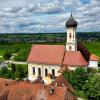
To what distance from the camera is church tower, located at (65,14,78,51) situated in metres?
65.7

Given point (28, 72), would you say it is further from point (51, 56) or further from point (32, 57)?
point (51, 56)

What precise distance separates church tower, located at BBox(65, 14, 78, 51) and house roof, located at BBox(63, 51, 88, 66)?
77.1 inches

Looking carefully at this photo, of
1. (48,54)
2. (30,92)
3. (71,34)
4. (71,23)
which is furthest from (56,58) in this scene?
(30,92)

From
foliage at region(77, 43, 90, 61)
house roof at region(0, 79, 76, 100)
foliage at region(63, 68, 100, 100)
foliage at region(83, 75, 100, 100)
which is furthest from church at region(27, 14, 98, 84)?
house roof at region(0, 79, 76, 100)

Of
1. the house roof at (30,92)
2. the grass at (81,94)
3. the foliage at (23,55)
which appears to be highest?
the house roof at (30,92)

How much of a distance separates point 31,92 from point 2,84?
5173mm

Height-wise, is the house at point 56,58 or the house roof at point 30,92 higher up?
the house roof at point 30,92

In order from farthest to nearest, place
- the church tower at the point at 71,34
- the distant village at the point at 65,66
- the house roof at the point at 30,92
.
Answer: the church tower at the point at 71,34
the distant village at the point at 65,66
the house roof at the point at 30,92

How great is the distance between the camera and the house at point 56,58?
62656mm

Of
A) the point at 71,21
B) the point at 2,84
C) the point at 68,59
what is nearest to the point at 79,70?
Answer: the point at 68,59

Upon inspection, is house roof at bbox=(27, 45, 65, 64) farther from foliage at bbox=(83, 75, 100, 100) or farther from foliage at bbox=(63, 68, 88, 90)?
foliage at bbox=(83, 75, 100, 100)

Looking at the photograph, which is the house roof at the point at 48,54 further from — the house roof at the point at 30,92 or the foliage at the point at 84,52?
the house roof at the point at 30,92

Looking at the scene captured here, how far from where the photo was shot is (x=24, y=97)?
1459 inches

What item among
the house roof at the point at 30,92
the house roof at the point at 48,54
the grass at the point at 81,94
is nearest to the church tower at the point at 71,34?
the house roof at the point at 48,54
